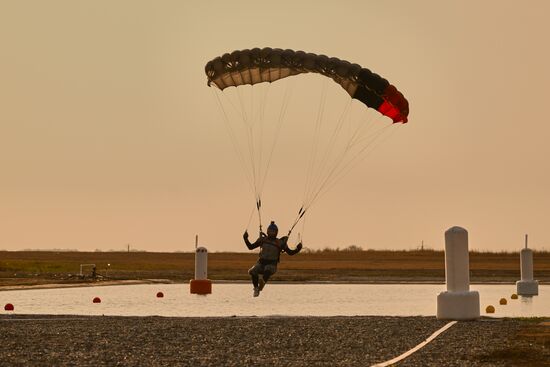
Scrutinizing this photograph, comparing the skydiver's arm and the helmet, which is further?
the helmet

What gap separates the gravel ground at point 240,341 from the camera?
18391 mm

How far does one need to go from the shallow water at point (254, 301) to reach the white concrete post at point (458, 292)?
15.6ft

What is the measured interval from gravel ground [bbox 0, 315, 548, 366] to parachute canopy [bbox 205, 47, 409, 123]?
26.2 ft

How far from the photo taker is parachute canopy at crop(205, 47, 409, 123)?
106ft

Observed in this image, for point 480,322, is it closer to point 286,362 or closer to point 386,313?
point 386,313

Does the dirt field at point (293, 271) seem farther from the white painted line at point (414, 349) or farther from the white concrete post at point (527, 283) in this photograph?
the white painted line at point (414, 349)

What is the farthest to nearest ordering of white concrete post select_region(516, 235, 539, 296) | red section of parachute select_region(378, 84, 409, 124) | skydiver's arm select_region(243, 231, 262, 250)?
white concrete post select_region(516, 235, 539, 296) < red section of parachute select_region(378, 84, 409, 124) < skydiver's arm select_region(243, 231, 262, 250)

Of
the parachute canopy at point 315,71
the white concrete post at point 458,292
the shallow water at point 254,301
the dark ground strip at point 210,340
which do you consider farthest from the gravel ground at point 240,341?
the parachute canopy at point 315,71

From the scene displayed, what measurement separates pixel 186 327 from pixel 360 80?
1121 centimetres

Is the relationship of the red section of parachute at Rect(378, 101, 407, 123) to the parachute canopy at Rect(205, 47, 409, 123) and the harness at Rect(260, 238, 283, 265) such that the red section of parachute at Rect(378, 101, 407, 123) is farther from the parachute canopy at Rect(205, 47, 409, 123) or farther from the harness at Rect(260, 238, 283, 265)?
the harness at Rect(260, 238, 283, 265)

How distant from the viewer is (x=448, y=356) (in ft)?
62.3

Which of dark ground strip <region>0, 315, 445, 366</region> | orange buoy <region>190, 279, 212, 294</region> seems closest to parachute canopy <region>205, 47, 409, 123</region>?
dark ground strip <region>0, 315, 445, 366</region>

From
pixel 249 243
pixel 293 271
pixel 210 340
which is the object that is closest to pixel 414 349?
pixel 210 340

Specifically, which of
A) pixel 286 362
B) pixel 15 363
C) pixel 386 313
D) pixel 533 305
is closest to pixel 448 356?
pixel 286 362
